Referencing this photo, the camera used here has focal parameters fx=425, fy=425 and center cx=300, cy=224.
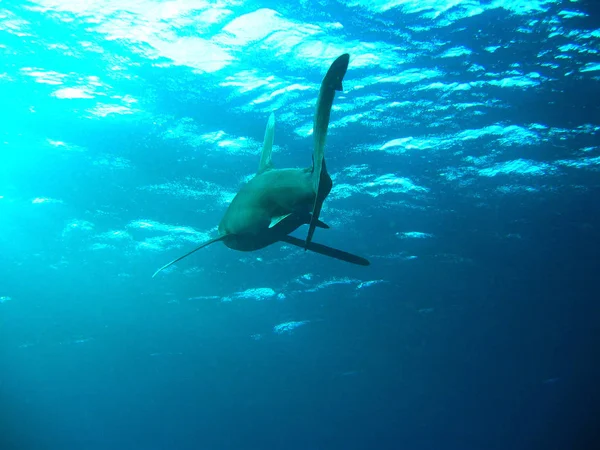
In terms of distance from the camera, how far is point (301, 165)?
43.6 ft

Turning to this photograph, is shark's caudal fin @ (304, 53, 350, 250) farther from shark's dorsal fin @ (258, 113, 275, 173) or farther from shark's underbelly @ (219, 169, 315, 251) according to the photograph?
shark's dorsal fin @ (258, 113, 275, 173)

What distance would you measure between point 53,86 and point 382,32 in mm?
8053

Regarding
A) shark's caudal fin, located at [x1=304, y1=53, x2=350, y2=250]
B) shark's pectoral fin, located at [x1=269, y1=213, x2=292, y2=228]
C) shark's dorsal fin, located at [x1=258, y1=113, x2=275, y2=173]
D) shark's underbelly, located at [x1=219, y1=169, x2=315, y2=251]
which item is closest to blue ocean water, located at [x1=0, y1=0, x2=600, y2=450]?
shark's dorsal fin, located at [x1=258, y1=113, x2=275, y2=173]

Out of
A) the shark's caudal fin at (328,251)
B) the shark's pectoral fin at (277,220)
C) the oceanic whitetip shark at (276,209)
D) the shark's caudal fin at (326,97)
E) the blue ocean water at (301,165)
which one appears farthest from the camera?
the blue ocean water at (301,165)

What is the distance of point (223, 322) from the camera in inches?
1036

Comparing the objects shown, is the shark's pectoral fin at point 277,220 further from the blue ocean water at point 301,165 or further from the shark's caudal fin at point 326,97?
the blue ocean water at point 301,165

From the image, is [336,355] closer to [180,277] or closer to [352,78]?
[180,277]

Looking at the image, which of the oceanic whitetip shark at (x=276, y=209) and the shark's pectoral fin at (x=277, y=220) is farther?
the shark's pectoral fin at (x=277, y=220)

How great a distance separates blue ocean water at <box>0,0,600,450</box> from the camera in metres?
9.27

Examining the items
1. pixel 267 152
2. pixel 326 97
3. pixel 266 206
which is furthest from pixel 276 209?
pixel 326 97

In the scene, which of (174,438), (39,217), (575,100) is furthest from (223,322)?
(174,438)

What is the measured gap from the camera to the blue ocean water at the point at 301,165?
30.4 ft

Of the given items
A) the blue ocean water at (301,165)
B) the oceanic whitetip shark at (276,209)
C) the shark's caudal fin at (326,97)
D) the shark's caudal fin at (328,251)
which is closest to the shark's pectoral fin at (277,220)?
the oceanic whitetip shark at (276,209)

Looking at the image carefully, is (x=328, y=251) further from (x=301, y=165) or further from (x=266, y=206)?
(x=301, y=165)
